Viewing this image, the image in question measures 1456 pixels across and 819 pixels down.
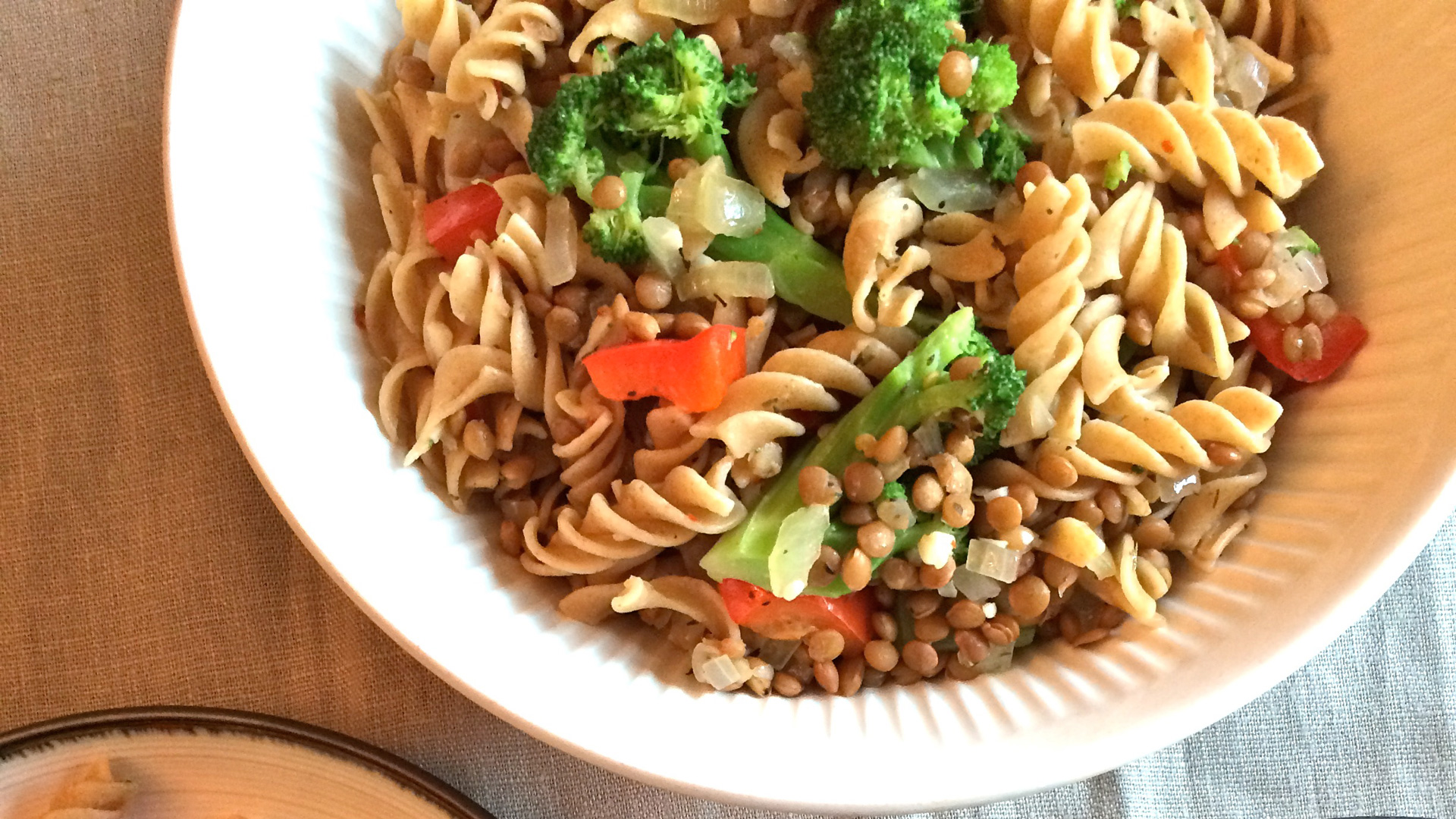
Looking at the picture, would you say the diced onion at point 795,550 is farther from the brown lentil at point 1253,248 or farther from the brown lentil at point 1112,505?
the brown lentil at point 1253,248

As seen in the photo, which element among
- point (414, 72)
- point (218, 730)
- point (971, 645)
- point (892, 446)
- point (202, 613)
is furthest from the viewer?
point (202, 613)

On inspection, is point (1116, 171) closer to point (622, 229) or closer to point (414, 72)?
point (622, 229)

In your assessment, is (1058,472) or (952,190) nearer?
(1058,472)

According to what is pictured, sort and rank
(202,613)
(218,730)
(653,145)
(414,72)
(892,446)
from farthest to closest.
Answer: (202,613)
(218,730)
(414,72)
(653,145)
(892,446)

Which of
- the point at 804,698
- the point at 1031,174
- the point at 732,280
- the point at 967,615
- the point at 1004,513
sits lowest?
the point at 804,698

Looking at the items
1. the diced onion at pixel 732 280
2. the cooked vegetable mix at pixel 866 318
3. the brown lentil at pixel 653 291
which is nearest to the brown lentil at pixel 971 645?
the cooked vegetable mix at pixel 866 318

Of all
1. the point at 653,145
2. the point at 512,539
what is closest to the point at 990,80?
the point at 653,145

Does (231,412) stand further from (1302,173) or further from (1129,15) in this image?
(1302,173)

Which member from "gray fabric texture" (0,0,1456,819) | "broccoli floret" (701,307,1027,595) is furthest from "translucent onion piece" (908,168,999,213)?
"gray fabric texture" (0,0,1456,819)

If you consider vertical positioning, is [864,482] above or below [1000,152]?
below
